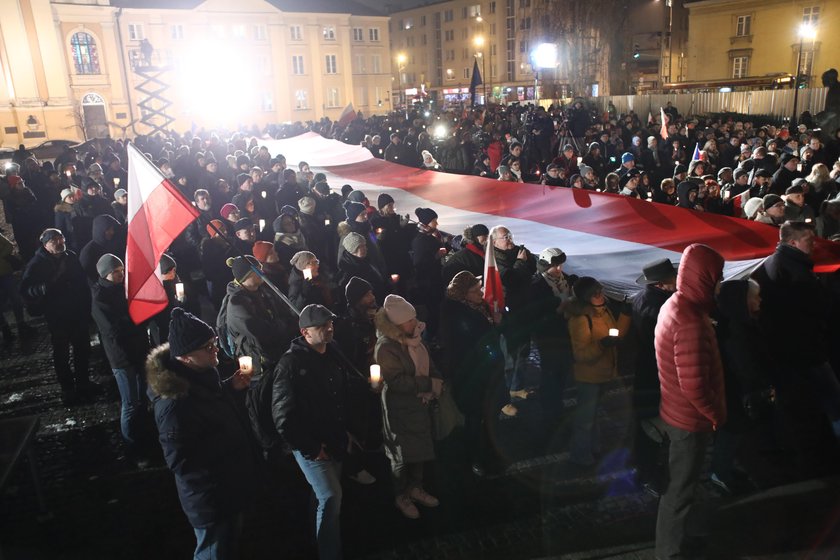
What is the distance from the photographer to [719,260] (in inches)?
164

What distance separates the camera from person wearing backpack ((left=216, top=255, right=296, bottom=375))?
600 cm

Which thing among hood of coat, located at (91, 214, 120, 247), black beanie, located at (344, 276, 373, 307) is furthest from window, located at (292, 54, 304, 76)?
black beanie, located at (344, 276, 373, 307)

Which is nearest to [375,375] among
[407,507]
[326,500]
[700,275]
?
[326,500]

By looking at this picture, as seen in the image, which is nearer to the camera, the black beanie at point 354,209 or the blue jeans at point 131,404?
the blue jeans at point 131,404

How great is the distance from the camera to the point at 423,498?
5371mm

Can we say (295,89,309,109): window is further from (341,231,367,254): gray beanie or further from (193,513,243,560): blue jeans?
(193,513,243,560): blue jeans

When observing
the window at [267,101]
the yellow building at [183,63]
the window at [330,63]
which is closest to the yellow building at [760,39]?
the yellow building at [183,63]

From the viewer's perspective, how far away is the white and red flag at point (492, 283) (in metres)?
6.62

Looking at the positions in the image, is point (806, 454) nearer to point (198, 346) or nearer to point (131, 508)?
point (198, 346)

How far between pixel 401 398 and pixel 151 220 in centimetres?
287

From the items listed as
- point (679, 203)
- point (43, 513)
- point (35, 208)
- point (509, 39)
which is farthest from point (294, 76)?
point (43, 513)

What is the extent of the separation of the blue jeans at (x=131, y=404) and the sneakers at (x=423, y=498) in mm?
2859

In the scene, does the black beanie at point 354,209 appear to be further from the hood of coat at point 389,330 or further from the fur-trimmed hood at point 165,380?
the fur-trimmed hood at point 165,380

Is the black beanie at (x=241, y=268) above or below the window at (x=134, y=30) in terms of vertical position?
below
